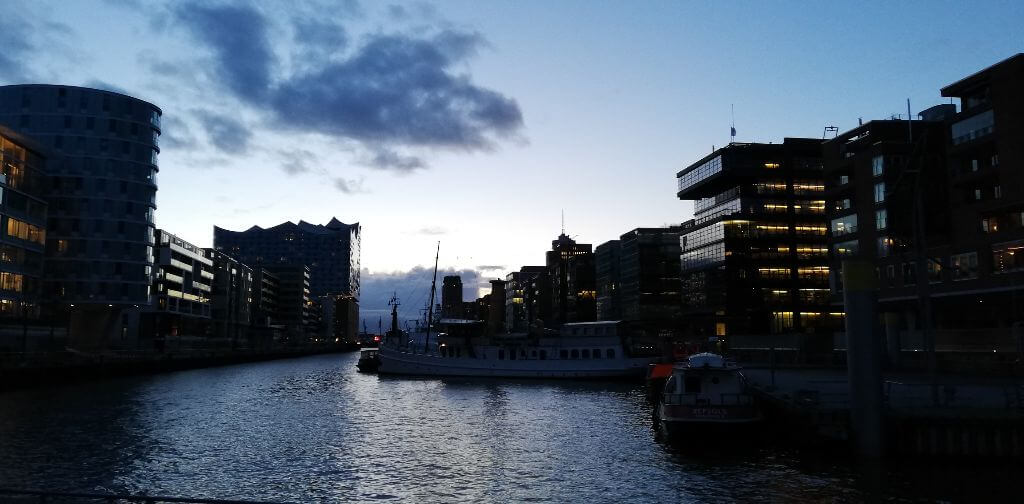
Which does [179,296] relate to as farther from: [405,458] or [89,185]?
[405,458]

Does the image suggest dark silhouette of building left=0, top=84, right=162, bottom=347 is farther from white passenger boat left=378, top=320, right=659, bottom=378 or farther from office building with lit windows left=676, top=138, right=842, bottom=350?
office building with lit windows left=676, top=138, right=842, bottom=350

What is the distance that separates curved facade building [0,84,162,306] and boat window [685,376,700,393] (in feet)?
373

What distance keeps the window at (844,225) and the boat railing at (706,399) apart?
215 ft

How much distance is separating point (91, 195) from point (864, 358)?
126 metres

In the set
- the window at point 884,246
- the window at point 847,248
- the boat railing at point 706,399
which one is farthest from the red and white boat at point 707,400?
the window at point 847,248

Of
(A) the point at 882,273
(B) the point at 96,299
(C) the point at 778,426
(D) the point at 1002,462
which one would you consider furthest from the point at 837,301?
(B) the point at 96,299

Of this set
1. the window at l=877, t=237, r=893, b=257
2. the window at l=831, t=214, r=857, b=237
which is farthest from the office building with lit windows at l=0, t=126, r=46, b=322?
the window at l=877, t=237, r=893, b=257

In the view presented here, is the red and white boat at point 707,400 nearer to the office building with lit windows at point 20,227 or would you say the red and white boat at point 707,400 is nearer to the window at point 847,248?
the window at point 847,248

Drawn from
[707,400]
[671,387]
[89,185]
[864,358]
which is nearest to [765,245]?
[671,387]

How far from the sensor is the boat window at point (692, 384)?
3928 cm

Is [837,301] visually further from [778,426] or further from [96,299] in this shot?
[96,299]

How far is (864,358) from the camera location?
30.4m

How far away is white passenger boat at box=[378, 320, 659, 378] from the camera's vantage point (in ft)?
298

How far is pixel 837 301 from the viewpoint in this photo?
99375 millimetres
